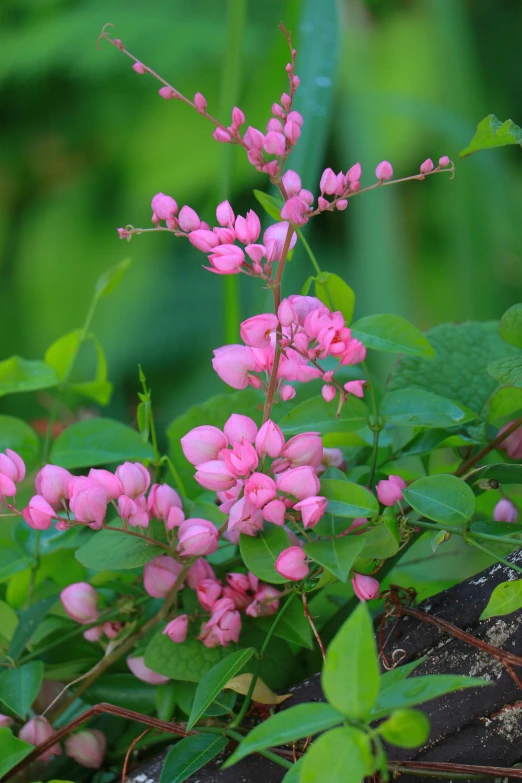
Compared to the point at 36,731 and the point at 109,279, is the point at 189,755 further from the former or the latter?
the point at 109,279

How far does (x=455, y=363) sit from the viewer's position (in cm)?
40

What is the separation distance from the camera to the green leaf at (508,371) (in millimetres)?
281

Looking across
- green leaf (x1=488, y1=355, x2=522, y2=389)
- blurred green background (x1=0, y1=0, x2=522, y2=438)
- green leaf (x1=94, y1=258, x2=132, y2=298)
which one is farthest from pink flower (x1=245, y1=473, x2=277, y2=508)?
blurred green background (x1=0, y1=0, x2=522, y2=438)

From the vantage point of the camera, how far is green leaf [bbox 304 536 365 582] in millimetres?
239

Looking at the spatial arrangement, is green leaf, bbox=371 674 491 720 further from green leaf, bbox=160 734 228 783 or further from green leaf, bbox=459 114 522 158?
green leaf, bbox=459 114 522 158

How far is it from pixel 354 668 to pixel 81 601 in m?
0.18

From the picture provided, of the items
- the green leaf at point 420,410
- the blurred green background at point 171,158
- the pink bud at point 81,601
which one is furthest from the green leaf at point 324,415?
the blurred green background at point 171,158

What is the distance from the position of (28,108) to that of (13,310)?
404 millimetres

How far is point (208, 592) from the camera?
0.98 feet

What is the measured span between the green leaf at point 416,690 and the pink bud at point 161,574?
116 millimetres

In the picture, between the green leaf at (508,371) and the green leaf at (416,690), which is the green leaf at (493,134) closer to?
the green leaf at (508,371)

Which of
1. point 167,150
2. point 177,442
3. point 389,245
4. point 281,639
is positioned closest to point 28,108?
point 167,150

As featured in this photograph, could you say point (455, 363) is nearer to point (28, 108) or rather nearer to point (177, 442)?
point (177, 442)

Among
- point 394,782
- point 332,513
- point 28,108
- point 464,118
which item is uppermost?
point 28,108
